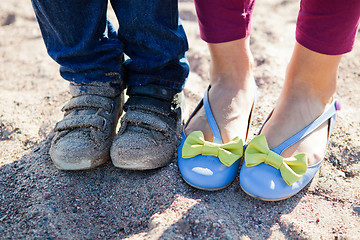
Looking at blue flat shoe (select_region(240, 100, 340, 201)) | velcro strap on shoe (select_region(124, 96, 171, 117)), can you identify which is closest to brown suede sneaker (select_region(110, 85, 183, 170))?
velcro strap on shoe (select_region(124, 96, 171, 117))

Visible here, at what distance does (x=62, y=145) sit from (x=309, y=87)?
0.86 m

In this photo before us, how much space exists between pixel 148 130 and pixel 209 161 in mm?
251

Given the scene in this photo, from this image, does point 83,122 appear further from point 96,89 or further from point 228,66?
point 228,66

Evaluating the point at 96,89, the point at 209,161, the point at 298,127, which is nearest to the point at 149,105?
the point at 96,89

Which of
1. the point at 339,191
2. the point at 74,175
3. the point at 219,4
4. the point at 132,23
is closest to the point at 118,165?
the point at 74,175

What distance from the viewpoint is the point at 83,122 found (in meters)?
1.23

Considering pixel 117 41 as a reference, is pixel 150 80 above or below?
below

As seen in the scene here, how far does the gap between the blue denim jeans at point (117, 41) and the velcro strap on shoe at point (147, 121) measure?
0.14 meters

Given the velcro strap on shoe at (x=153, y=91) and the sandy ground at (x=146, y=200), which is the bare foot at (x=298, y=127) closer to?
the sandy ground at (x=146, y=200)

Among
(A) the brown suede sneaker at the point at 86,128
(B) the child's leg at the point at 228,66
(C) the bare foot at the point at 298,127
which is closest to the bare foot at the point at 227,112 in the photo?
(B) the child's leg at the point at 228,66

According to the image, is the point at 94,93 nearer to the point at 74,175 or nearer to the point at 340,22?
the point at 74,175

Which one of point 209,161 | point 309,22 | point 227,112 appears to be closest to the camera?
point 309,22

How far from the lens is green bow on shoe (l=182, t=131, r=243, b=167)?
1132 mm

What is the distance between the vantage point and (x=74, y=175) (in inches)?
48.3
